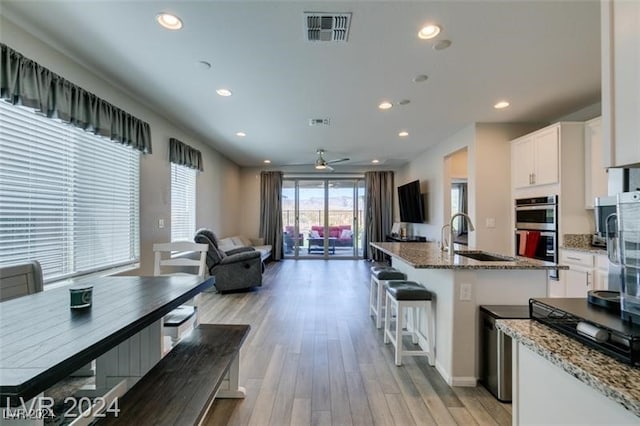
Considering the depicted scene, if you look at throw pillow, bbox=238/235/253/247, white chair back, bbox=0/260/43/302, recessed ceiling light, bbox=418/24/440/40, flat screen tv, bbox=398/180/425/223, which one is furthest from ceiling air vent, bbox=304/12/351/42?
throw pillow, bbox=238/235/253/247

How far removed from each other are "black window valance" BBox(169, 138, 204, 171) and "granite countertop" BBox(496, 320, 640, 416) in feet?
15.5

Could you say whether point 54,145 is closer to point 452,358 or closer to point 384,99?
point 384,99

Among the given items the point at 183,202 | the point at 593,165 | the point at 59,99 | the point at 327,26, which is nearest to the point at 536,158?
the point at 593,165

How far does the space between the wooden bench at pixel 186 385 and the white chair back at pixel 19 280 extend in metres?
1.05

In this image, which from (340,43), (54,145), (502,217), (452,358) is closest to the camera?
(452,358)

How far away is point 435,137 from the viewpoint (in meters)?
5.47

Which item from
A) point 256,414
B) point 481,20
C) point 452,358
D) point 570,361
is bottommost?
point 256,414

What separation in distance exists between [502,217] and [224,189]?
19.2 ft

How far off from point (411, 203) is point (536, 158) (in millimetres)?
3154

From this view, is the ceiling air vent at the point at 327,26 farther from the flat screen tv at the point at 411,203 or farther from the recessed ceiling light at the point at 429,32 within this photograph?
the flat screen tv at the point at 411,203

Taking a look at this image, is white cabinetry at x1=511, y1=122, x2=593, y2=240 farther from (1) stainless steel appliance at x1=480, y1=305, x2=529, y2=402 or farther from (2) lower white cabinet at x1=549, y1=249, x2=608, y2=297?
(1) stainless steel appliance at x1=480, y1=305, x2=529, y2=402

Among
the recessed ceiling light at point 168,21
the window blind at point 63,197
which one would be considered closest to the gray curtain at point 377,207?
the window blind at point 63,197

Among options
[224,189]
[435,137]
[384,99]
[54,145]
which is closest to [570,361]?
[384,99]

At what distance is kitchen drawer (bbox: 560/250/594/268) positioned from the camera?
330cm
